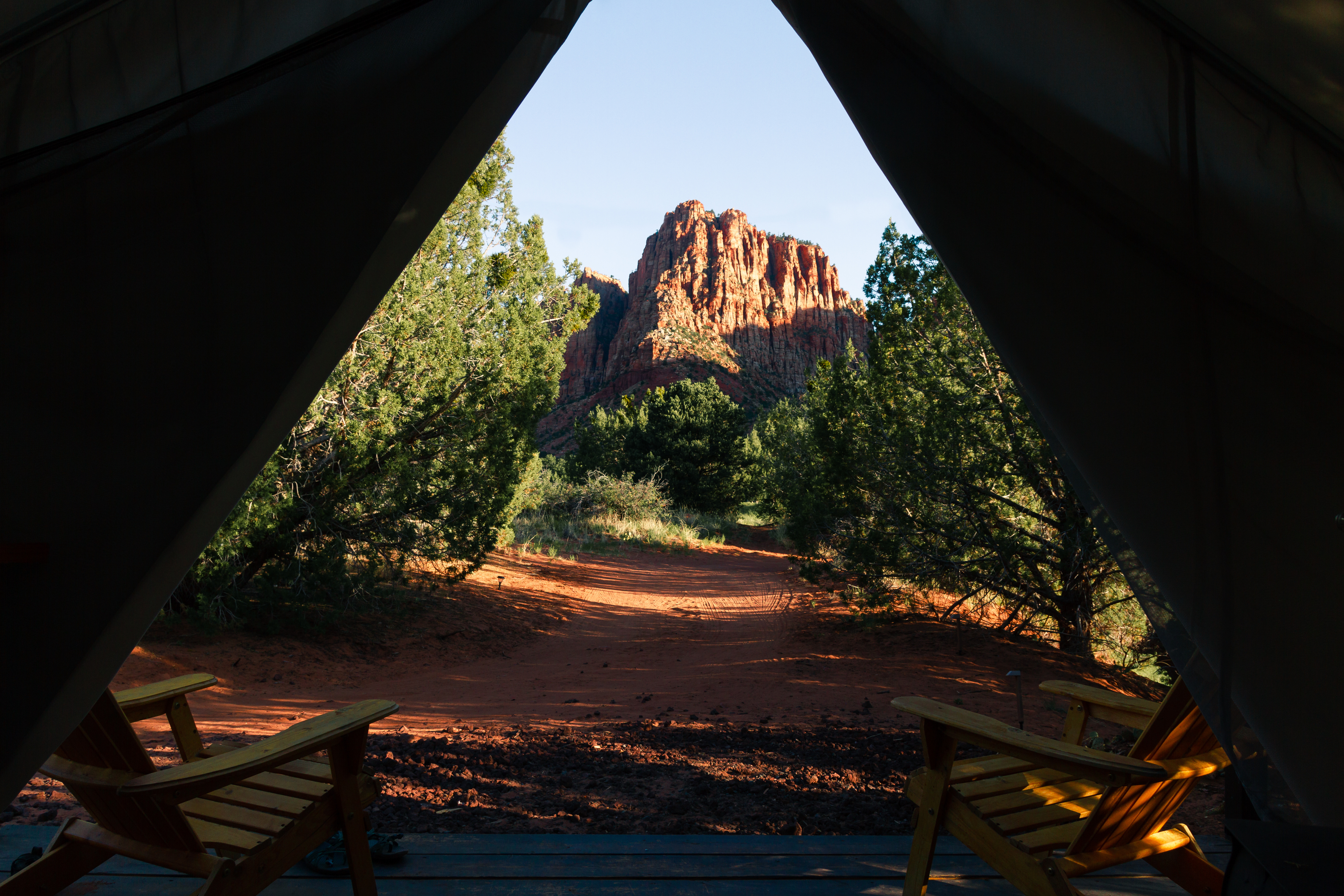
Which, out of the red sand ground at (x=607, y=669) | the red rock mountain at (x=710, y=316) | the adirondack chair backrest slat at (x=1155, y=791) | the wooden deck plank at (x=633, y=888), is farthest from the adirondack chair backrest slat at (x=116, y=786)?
the red rock mountain at (x=710, y=316)

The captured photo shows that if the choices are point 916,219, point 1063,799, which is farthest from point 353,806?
point 916,219

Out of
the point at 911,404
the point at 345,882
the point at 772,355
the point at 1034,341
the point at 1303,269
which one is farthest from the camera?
the point at 772,355

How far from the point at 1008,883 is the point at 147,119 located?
2881mm

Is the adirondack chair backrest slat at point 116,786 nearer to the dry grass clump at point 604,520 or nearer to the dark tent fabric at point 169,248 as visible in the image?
→ the dark tent fabric at point 169,248

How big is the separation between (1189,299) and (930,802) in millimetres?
1315

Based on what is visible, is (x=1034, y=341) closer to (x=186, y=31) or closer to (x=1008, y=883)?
(x=1008, y=883)

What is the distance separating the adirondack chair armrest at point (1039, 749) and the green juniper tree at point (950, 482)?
12.4 ft

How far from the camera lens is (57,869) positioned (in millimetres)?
1587

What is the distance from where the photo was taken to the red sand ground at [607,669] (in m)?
4.29

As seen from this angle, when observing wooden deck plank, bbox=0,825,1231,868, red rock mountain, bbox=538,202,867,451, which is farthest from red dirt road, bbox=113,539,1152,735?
red rock mountain, bbox=538,202,867,451

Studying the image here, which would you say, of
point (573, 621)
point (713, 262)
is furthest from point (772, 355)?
point (573, 621)

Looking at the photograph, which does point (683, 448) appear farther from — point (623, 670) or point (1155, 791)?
point (1155, 791)

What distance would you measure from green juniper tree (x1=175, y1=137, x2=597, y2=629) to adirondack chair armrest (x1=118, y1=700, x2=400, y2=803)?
4.13m

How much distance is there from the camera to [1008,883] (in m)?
1.91
